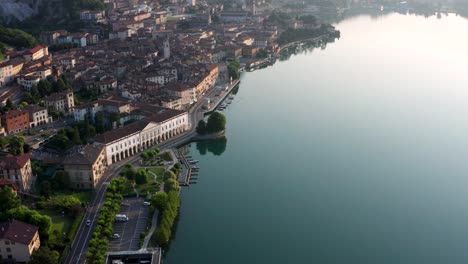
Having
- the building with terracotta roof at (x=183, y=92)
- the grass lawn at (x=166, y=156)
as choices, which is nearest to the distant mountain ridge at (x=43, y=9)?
the building with terracotta roof at (x=183, y=92)

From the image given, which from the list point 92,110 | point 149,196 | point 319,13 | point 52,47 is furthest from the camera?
point 319,13

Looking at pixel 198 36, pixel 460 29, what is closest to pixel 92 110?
pixel 198 36

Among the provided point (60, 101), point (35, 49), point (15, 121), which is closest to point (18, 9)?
point (35, 49)

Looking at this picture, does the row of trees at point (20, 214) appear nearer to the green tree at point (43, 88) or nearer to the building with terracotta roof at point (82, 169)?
the building with terracotta roof at point (82, 169)

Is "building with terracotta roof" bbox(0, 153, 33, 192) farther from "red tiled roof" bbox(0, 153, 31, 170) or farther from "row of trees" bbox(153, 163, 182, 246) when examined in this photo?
"row of trees" bbox(153, 163, 182, 246)

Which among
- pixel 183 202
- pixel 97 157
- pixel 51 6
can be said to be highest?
pixel 51 6

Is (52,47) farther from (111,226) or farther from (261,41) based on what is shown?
(111,226)
